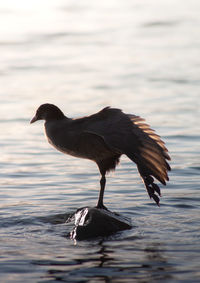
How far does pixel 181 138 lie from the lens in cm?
1405

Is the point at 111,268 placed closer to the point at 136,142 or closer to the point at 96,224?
the point at 96,224

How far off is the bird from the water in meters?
0.69

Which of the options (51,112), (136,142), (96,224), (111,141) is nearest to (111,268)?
(96,224)

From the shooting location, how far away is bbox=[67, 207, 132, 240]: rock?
8901 mm

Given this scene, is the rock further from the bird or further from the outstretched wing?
the outstretched wing

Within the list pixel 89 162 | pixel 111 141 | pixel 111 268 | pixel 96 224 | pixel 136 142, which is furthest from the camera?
pixel 89 162

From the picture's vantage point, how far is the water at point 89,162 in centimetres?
793

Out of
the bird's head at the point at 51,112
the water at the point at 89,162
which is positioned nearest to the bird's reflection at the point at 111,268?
the water at the point at 89,162

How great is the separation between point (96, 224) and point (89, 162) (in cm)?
401

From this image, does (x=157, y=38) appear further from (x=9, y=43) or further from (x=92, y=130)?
(x=92, y=130)

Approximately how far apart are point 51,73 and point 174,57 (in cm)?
348

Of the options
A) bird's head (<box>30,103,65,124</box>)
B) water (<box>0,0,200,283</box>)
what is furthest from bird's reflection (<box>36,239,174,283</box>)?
bird's head (<box>30,103,65,124</box>)

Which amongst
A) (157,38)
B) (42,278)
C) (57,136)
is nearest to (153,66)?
(157,38)

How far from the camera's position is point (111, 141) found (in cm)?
874
